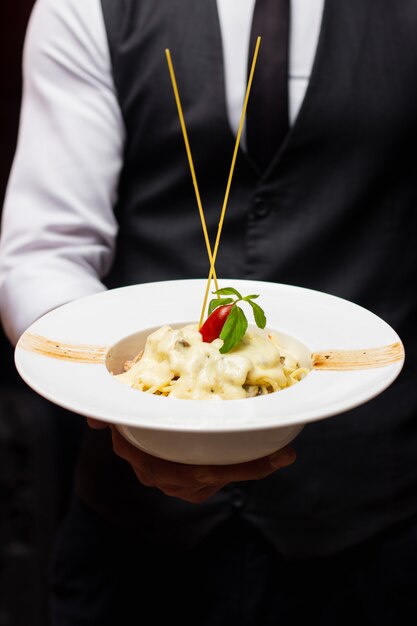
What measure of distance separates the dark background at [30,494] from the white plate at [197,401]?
71 centimetres

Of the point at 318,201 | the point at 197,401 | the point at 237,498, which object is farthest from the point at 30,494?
the point at 197,401

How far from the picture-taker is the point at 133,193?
46.5 inches

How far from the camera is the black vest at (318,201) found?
108 centimetres

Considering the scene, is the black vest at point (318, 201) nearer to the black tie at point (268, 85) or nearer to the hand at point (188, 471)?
the black tie at point (268, 85)

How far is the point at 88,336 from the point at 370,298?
517 mm

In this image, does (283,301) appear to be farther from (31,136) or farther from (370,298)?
(31,136)

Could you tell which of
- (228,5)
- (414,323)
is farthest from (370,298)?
(228,5)

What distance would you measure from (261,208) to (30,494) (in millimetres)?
884

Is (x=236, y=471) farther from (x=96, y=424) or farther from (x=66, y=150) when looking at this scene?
(x=66, y=150)

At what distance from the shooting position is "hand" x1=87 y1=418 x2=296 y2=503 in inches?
28.8

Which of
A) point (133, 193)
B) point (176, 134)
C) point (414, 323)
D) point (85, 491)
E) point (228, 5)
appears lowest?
point (85, 491)

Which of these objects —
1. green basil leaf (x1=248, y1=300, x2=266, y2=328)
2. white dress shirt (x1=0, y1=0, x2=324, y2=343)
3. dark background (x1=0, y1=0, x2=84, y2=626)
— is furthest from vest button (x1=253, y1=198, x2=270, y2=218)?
dark background (x1=0, y1=0, x2=84, y2=626)

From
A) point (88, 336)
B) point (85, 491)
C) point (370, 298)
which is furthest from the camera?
point (370, 298)

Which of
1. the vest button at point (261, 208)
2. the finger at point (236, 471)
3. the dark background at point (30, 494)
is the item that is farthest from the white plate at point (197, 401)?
A: the dark background at point (30, 494)
